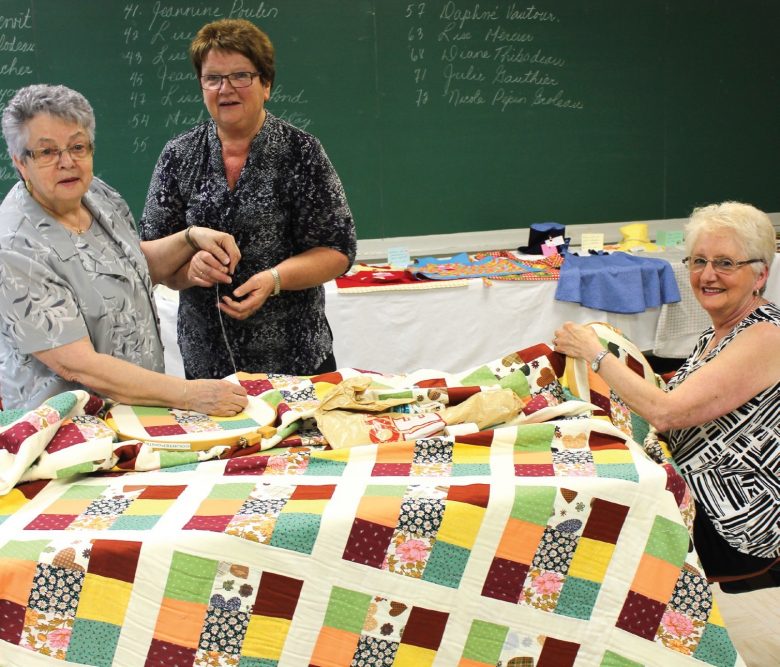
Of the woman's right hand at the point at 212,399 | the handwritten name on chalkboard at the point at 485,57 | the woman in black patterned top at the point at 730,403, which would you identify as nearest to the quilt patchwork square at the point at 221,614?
the woman's right hand at the point at 212,399

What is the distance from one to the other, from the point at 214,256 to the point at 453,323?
7.53 feet

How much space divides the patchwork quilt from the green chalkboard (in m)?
3.27

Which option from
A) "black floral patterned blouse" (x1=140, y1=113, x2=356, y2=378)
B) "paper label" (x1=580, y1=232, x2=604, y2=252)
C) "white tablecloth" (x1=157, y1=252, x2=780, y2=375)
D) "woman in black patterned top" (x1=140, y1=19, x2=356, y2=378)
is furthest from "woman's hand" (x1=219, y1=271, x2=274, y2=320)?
"paper label" (x1=580, y1=232, x2=604, y2=252)

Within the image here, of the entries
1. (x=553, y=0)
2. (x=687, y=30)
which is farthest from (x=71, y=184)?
(x=687, y=30)

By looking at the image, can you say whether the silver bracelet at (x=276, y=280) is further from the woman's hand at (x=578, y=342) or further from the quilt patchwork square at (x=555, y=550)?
the quilt patchwork square at (x=555, y=550)

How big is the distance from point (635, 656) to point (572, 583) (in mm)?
184

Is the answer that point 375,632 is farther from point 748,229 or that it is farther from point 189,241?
point 748,229

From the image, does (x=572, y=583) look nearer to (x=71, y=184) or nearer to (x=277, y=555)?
(x=277, y=555)

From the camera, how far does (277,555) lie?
153 centimetres

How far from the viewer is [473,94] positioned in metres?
5.00

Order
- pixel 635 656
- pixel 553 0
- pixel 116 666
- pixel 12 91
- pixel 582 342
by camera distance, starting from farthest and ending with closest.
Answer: pixel 553 0 → pixel 12 91 → pixel 582 342 → pixel 635 656 → pixel 116 666

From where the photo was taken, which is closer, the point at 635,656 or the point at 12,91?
the point at 635,656

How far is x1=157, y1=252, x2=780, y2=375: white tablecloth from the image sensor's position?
4191mm

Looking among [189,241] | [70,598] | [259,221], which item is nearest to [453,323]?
[259,221]
